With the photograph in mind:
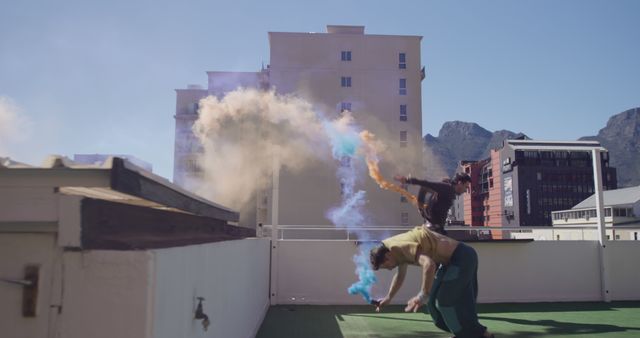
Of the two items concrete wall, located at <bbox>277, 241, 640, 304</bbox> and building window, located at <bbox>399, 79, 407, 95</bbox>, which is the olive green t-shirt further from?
building window, located at <bbox>399, 79, 407, 95</bbox>

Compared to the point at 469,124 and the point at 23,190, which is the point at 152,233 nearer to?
the point at 23,190

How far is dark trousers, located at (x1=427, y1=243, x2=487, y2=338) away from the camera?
16.2ft

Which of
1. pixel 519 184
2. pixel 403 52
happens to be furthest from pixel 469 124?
pixel 403 52

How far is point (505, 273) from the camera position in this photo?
11523 mm

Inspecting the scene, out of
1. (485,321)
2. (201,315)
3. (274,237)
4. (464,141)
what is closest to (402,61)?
(274,237)

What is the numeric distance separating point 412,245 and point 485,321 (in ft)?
Answer: 16.7

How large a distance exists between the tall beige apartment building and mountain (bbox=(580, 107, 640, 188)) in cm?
11434

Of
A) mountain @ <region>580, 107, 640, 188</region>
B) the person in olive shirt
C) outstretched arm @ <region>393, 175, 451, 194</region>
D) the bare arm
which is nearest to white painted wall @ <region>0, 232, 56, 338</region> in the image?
the person in olive shirt

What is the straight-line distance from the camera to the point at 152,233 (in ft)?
9.14

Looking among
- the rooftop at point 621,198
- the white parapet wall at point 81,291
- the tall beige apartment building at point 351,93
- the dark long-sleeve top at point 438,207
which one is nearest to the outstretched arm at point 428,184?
Result: the dark long-sleeve top at point 438,207

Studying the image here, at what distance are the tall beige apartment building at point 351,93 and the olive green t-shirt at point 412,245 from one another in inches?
Result: 1031

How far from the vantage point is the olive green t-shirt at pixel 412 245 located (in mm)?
4727

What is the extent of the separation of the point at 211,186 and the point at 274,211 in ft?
67.7

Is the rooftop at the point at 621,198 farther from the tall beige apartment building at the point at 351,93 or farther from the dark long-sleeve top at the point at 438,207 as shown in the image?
the dark long-sleeve top at the point at 438,207
